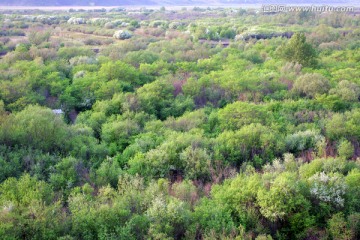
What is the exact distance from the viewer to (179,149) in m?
18.8

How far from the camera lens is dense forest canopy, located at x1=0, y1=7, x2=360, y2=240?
508 inches

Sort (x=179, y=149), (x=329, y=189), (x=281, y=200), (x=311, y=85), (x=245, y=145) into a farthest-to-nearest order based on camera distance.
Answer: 1. (x=311, y=85)
2. (x=245, y=145)
3. (x=179, y=149)
4. (x=329, y=189)
5. (x=281, y=200)

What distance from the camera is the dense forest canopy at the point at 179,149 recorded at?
12.9 metres

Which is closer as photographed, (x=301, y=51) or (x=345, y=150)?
(x=345, y=150)

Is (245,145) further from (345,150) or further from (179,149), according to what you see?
(345,150)

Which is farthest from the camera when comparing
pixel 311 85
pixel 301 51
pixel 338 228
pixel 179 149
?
pixel 301 51

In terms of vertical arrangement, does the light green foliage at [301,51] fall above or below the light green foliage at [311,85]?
above

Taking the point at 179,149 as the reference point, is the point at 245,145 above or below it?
below

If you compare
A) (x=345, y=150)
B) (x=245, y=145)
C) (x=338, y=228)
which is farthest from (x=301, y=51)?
(x=338, y=228)

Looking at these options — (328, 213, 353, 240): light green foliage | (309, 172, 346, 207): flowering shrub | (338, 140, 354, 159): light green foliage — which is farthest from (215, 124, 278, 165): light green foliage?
(328, 213, 353, 240): light green foliage

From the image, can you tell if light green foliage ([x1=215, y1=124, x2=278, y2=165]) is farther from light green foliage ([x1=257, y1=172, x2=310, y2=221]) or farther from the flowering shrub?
light green foliage ([x1=257, y1=172, x2=310, y2=221])

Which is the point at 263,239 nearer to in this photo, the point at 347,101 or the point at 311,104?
the point at 311,104

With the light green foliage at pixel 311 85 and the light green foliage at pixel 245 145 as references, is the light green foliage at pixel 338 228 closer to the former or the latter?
the light green foliage at pixel 245 145

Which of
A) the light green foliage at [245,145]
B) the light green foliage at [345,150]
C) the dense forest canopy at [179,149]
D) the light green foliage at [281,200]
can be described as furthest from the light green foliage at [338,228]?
the light green foliage at [345,150]
